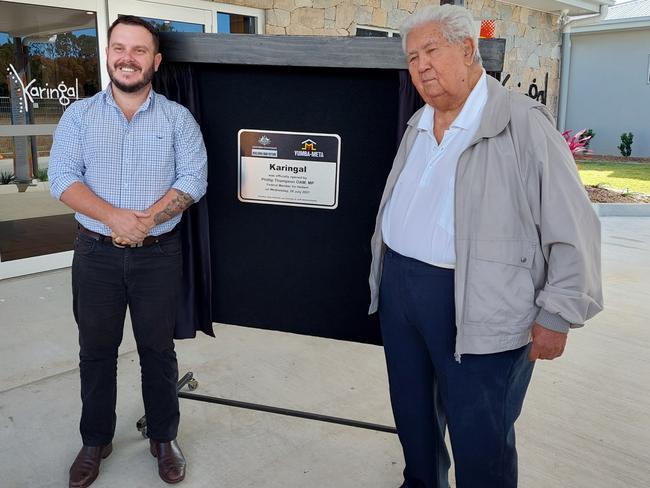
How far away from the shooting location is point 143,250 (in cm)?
256

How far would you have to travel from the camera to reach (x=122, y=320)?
268 centimetres

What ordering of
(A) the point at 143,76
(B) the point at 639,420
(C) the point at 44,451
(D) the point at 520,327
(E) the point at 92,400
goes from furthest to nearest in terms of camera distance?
(B) the point at 639,420, (C) the point at 44,451, (E) the point at 92,400, (A) the point at 143,76, (D) the point at 520,327

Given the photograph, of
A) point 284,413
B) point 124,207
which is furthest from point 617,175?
point 124,207

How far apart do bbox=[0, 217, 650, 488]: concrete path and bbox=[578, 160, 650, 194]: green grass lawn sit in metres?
8.46

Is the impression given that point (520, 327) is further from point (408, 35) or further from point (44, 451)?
point (44, 451)

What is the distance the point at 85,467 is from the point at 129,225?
113 centimetres

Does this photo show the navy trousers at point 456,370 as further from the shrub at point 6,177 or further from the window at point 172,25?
the window at point 172,25

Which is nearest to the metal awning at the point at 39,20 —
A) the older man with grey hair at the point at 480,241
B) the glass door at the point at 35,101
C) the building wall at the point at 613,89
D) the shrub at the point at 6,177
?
the glass door at the point at 35,101

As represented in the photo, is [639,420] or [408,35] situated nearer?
[408,35]

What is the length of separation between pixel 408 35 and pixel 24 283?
4.65 meters

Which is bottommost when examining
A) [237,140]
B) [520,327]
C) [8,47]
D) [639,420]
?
[639,420]

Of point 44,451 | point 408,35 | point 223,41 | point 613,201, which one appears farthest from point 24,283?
point 613,201

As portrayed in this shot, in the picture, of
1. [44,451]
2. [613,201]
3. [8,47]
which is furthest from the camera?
[613,201]

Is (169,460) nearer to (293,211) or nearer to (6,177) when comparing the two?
(293,211)
